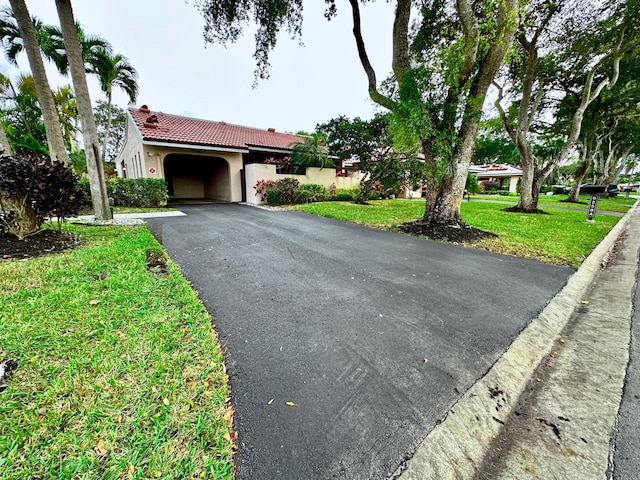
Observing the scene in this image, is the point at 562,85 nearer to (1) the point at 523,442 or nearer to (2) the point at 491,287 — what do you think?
(2) the point at 491,287

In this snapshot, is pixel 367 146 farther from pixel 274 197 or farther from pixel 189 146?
pixel 189 146

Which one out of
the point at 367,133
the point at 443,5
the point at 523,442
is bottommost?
the point at 523,442

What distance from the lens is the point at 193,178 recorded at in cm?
1825

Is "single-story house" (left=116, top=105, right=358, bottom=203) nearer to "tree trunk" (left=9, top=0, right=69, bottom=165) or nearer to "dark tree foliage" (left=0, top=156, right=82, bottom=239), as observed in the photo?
"tree trunk" (left=9, top=0, right=69, bottom=165)

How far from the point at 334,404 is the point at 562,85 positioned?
744 inches

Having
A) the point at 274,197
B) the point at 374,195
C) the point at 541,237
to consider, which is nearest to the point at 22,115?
the point at 274,197

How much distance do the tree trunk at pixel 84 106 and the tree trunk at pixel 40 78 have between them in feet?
2.20

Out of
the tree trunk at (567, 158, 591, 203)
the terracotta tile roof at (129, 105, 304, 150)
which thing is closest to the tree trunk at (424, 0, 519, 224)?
the terracotta tile roof at (129, 105, 304, 150)

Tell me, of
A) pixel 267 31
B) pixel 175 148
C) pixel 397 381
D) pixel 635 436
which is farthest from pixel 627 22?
pixel 175 148

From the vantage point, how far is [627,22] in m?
9.17

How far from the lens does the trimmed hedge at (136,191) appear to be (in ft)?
34.0

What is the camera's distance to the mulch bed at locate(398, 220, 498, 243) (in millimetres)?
6266

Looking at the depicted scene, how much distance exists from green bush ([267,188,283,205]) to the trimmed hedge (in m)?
4.43

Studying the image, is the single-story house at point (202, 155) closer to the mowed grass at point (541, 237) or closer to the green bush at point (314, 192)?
the green bush at point (314, 192)
